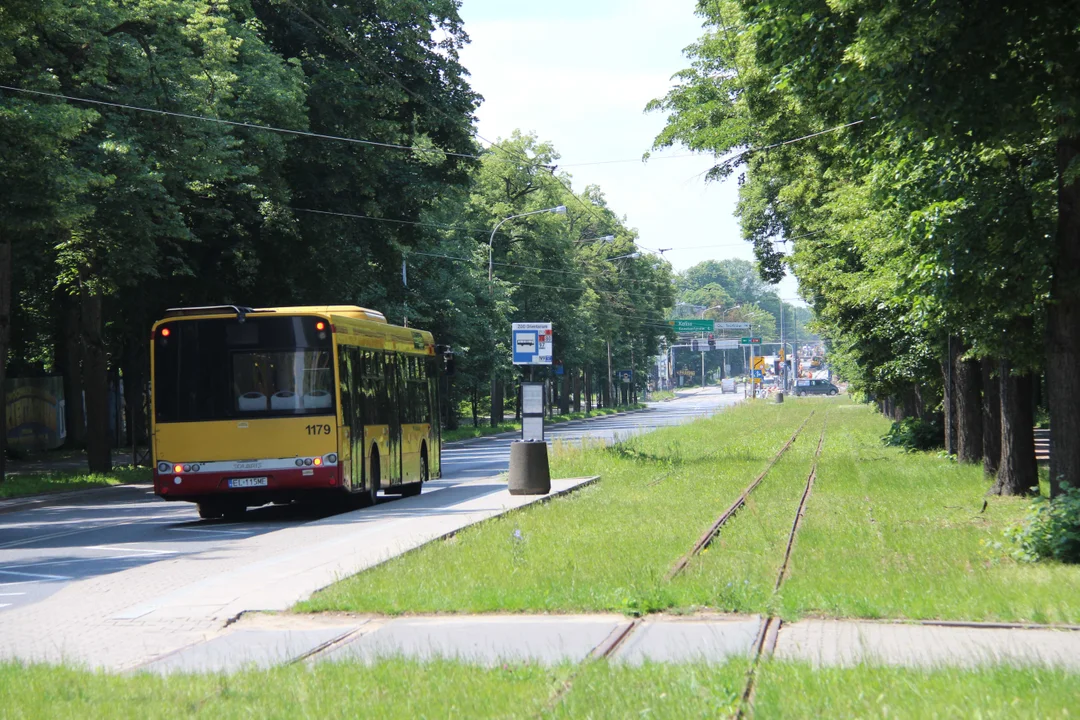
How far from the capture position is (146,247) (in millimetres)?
28672

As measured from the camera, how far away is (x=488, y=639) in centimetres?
953

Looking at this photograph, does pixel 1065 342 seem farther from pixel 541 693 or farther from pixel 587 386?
→ pixel 587 386

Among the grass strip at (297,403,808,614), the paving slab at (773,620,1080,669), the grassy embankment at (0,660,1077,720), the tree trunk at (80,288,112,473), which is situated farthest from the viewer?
the tree trunk at (80,288,112,473)

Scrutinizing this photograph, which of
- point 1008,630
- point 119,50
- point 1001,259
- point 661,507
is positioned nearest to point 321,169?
point 119,50

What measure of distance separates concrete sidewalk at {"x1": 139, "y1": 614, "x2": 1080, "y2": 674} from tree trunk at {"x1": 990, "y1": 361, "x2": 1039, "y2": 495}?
11058 millimetres

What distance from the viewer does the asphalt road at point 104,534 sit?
14.9m

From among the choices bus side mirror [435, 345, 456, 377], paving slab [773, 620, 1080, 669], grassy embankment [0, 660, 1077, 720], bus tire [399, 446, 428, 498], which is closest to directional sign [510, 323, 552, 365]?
bus side mirror [435, 345, 456, 377]

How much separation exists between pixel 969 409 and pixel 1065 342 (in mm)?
13054

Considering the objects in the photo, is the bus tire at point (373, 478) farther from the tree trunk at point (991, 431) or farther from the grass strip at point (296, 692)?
the grass strip at point (296, 692)

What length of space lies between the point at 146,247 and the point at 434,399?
669 cm

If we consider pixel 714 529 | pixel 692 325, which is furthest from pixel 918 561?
pixel 692 325

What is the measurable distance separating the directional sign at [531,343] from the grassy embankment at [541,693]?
2205cm

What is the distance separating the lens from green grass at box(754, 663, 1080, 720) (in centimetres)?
669

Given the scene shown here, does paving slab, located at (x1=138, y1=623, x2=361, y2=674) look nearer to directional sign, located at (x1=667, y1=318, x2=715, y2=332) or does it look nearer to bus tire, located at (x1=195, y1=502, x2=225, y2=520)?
bus tire, located at (x1=195, y1=502, x2=225, y2=520)
